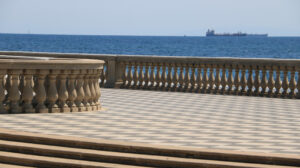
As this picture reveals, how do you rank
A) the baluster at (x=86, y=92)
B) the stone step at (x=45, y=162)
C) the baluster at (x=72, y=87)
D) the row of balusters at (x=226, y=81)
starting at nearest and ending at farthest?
the stone step at (x=45, y=162), the baluster at (x=72, y=87), the baluster at (x=86, y=92), the row of balusters at (x=226, y=81)

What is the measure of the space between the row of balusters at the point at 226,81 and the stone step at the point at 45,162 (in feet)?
29.8

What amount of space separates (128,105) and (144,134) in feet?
14.5

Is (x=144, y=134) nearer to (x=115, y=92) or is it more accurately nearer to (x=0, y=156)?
(x=0, y=156)

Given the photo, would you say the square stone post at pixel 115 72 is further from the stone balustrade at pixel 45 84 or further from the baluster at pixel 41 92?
the baluster at pixel 41 92

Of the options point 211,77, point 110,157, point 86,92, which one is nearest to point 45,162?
point 110,157

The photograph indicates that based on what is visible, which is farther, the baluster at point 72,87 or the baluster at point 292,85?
the baluster at point 292,85

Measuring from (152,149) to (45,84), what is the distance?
14.3ft

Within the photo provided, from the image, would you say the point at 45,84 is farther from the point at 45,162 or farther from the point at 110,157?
the point at 110,157

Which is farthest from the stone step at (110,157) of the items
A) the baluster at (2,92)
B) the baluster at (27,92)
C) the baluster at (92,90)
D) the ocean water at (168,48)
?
the ocean water at (168,48)

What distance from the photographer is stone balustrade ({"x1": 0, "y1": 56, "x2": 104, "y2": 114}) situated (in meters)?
12.4

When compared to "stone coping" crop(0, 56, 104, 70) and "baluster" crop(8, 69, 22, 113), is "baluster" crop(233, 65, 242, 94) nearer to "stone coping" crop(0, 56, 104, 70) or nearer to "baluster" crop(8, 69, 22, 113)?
"stone coping" crop(0, 56, 104, 70)

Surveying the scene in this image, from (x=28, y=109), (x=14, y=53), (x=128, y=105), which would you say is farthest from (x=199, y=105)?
(x=14, y=53)

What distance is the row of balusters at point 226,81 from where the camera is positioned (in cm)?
1755

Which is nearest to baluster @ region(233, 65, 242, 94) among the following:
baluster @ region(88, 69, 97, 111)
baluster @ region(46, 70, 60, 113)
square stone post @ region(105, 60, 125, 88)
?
square stone post @ region(105, 60, 125, 88)
